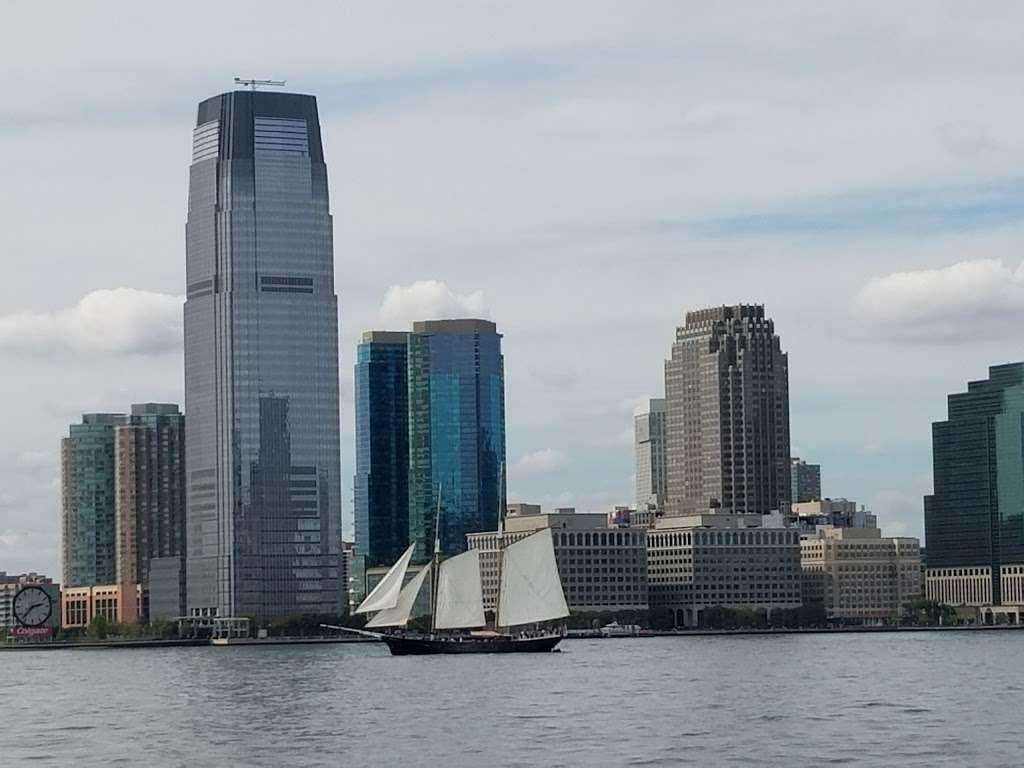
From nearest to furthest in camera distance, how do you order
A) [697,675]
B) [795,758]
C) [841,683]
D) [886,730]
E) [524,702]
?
[795,758]
[886,730]
[524,702]
[841,683]
[697,675]

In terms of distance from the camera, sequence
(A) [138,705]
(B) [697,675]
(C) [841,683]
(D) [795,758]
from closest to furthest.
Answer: (D) [795,758] < (A) [138,705] < (C) [841,683] < (B) [697,675]

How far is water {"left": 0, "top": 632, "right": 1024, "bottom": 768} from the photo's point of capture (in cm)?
10669

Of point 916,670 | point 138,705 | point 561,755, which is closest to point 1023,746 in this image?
point 561,755

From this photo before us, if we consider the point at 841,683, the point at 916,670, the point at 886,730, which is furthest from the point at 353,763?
the point at 916,670

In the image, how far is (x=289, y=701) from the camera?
500 feet

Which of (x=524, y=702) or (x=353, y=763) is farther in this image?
(x=524, y=702)

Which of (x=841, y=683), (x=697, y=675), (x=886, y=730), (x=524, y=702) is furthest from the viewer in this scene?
(x=697, y=675)

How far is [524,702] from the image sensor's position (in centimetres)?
14400

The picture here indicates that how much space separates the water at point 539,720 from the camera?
106688 millimetres

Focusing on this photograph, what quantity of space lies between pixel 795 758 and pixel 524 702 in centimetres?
4287

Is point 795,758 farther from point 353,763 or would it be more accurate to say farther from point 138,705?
point 138,705

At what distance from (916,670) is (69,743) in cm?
8833

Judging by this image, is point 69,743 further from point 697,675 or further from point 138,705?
point 697,675

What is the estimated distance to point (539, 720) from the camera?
128 metres
